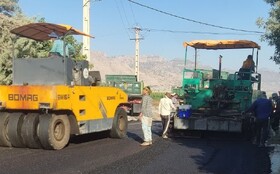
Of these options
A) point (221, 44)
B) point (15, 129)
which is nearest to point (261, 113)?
point (221, 44)

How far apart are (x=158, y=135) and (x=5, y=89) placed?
5760mm

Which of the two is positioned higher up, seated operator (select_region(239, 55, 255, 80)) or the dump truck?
seated operator (select_region(239, 55, 255, 80))

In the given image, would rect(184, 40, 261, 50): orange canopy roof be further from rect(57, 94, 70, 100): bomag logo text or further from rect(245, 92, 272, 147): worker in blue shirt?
rect(57, 94, 70, 100): bomag logo text

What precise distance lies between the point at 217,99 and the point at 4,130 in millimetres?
6481

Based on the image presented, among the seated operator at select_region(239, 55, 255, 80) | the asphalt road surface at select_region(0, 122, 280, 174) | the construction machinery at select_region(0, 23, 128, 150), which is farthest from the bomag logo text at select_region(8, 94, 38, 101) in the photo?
the seated operator at select_region(239, 55, 255, 80)

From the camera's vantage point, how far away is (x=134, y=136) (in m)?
14.9

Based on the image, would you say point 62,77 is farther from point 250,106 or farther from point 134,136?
point 250,106

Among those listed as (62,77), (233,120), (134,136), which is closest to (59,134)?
(62,77)

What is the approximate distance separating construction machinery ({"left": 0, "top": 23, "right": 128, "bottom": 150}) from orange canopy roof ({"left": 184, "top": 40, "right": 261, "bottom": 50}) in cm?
456

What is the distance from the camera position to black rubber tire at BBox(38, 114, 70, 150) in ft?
35.6

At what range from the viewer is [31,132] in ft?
35.9

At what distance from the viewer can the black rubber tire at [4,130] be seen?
37.2 ft

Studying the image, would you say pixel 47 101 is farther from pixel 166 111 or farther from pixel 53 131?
Result: pixel 166 111

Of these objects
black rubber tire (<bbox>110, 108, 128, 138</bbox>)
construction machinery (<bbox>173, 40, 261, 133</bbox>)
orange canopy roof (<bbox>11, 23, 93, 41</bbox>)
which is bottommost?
black rubber tire (<bbox>110, 108, 128, 138</bbox>)
